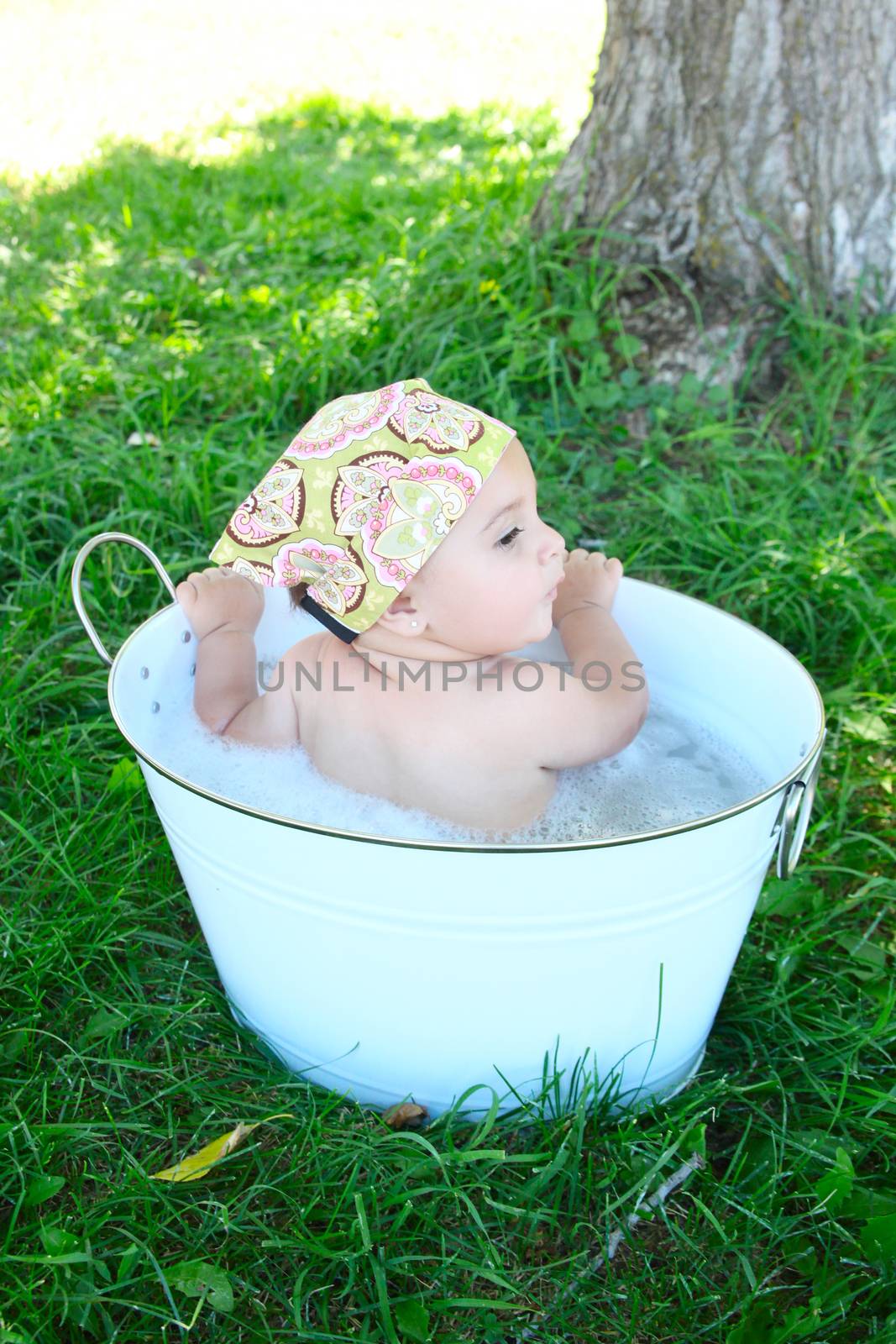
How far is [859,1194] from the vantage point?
4.42ft

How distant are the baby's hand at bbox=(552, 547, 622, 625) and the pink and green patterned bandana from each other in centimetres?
35

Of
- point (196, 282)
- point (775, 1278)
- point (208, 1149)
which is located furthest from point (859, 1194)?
point (196, 282)

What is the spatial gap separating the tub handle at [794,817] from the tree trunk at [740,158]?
1.60 metres

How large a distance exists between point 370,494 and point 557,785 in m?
0.57

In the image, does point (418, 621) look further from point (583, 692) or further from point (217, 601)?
point (217, 601)

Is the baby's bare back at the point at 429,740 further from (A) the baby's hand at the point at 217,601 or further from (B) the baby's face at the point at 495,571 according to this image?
(A) the baby's hand at the point at 217,601

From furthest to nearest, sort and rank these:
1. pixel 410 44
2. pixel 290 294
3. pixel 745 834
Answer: pixel 410 44 → pixel 290 294 → pixel 745 834

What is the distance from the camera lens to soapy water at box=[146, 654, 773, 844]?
1.54 metres

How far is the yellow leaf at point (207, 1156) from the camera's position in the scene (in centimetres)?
134

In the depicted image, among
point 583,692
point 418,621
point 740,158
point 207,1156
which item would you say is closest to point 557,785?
point 583,692

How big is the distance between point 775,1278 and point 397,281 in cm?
245

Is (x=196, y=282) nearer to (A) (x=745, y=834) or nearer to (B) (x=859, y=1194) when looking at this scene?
(A) (x=745, y=834)

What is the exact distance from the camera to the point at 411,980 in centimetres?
128

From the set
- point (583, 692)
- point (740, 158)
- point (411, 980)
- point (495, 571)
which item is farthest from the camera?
point (740, 158)
